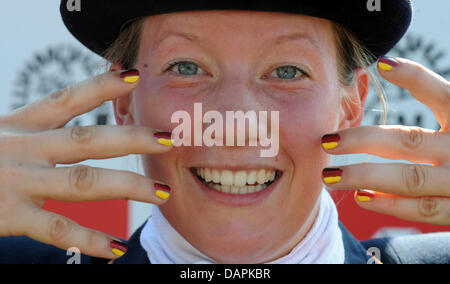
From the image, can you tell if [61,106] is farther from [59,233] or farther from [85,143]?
[59,233]

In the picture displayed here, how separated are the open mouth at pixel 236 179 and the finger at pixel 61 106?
407 millimetres

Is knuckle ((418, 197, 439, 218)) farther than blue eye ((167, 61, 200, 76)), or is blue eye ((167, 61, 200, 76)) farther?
blue eye ((167, 61, 200, 76))

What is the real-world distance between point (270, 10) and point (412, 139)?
552 millimetres

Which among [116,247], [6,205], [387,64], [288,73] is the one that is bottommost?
[116,247]

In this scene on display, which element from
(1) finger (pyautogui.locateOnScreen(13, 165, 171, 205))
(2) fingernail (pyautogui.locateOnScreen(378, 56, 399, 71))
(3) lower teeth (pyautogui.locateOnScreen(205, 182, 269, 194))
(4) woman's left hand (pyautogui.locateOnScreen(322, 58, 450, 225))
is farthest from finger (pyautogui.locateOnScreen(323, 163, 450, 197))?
(1) finger (pyautogui.locateOnScreen(13, 165, 171, 205))

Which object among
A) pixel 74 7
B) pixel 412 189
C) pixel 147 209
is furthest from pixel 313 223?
pixel 147 209

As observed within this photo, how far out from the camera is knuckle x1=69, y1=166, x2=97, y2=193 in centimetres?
123

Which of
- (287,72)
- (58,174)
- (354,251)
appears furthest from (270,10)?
(354,251)

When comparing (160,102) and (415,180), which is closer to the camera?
(415,180)

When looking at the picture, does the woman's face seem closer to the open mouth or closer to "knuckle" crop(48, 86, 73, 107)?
the open mouth

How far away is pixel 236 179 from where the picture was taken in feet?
5.04

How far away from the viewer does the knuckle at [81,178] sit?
1.23m

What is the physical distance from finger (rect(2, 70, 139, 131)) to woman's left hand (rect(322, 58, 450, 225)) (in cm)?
65

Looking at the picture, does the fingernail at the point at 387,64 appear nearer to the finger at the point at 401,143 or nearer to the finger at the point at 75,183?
the finger at the point at 401,143
